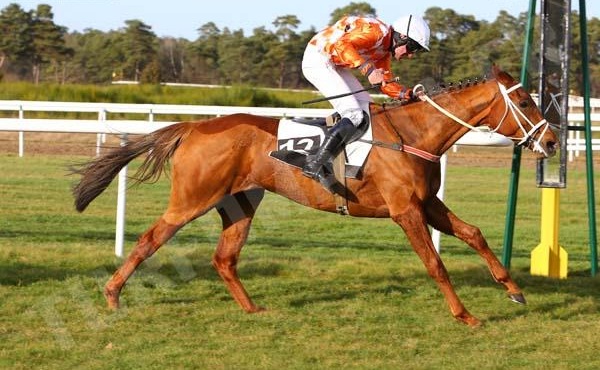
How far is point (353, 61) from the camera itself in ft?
19.6

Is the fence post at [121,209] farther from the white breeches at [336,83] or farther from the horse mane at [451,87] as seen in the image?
the horse mane at [451,87]

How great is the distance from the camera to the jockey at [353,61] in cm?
605

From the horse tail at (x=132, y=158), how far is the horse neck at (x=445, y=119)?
4.61ft

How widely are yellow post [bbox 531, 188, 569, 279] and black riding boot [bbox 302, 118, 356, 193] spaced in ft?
7.23

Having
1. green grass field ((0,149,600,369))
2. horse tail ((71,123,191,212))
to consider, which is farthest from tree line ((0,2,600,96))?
horse tail ((71,123,191,212))

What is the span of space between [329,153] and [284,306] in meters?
1.07

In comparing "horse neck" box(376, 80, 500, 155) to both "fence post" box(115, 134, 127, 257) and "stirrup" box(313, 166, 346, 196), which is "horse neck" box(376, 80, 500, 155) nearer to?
"stirrup" box(313, 166, 346, 196)

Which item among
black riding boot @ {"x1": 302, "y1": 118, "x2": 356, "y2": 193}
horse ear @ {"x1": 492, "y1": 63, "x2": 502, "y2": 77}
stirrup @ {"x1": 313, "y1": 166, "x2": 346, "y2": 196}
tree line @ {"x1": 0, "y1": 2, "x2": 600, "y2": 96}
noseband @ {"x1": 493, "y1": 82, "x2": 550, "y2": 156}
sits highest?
tree line @ {"x1": 0, "y1": 2, "x2": 600, "y2": 96}

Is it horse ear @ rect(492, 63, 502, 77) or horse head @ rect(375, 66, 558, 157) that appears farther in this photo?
horse ear @ rect(492, 63, 502, 77)

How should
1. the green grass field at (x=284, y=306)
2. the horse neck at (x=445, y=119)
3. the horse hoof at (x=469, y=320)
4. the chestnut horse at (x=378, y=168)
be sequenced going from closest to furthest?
the green grass field at (x=284, y=306), the horse hoof at (x=469, y=320), the chestnut horse at (x=378, y=168), the horse neck at (x=445, y=119)

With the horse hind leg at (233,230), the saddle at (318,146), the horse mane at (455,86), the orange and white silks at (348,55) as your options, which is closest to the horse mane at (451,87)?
the horse mane at (455,86)

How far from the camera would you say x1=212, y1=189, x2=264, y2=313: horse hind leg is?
6.52m

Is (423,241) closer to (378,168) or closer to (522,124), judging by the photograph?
(378,168)

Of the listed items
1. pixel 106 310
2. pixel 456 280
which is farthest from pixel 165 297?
pixel 456 280
